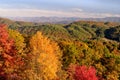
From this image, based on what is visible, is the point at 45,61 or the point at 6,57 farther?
the point at 6,57

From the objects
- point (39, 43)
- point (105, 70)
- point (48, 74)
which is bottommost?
point (105, 70)

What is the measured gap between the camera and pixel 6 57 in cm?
7650

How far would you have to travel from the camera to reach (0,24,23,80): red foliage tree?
72.9 metres

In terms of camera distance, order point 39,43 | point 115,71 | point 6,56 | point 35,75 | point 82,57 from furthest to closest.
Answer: point 82,57 → point 115,71 → point 6,56 → point 39,43 → point 35,75

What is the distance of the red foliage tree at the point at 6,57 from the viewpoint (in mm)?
72863

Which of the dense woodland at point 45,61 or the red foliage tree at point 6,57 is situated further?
the red foliage tree at point 6,57

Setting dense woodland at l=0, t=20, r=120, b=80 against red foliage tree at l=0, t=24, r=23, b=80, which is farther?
red foliage tree at l=0, t=24, r=23, b=80

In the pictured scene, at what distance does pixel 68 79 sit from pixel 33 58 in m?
16.2

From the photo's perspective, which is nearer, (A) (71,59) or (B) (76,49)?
(A) (71,59)

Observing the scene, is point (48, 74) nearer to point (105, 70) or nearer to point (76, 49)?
point (105, 70)

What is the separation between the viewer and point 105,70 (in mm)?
97000

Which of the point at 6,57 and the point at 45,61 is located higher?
the point at 45,61

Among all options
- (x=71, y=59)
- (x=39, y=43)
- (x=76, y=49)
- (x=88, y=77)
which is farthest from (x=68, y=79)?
(x=76, y=49)

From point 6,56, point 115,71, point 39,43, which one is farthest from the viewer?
point 115,71
